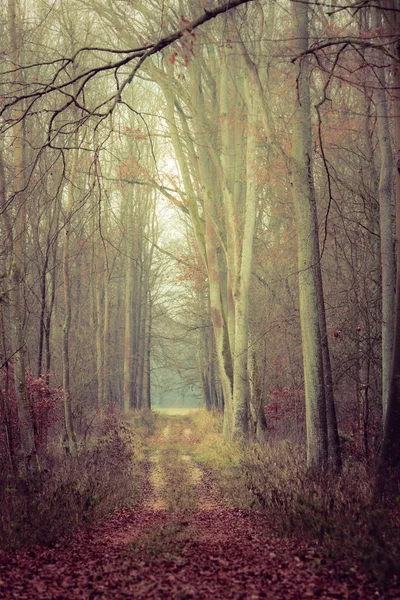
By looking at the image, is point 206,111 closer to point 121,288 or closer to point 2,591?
point 2,591

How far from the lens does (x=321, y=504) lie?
6.25 meters

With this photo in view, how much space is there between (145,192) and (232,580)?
86.7 ft

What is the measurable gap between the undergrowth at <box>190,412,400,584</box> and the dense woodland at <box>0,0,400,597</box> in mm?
284

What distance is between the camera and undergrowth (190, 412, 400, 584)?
4773 millimetres

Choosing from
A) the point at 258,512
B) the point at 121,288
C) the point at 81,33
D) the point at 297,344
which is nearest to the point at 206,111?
the point at 81,33

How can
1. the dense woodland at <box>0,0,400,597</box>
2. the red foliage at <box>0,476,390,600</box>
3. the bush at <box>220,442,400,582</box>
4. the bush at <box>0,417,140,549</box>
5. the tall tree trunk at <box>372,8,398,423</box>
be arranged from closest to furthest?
the red foliage at <box>0,476,390,600</box>
the bush at <box>220,442,400,582</box>
the bush at <box>0,417,140,549</box>
the dense woodland at <box>0,0,400,597</box>
the tall tree trunk at <box>372,8,398,423</box>

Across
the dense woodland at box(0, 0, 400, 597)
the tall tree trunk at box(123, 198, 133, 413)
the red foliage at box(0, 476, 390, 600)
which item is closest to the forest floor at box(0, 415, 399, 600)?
the red foliage at box(0, 476, 390, 600)

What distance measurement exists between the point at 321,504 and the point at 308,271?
398cm

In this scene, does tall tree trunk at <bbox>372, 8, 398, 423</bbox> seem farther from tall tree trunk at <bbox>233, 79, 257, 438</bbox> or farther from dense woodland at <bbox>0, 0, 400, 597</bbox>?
tall tree trunk at <bbox>233, 79, 257, 438</bbox>

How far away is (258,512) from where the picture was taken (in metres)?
7.82

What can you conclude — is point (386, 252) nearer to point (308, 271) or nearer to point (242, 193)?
point (308, 271)

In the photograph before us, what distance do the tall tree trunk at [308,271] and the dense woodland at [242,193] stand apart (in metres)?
0.03

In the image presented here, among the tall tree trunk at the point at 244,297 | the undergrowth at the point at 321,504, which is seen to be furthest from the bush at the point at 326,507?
the tall tree trunk at the point at 244,297

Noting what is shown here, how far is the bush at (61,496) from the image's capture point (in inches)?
247
